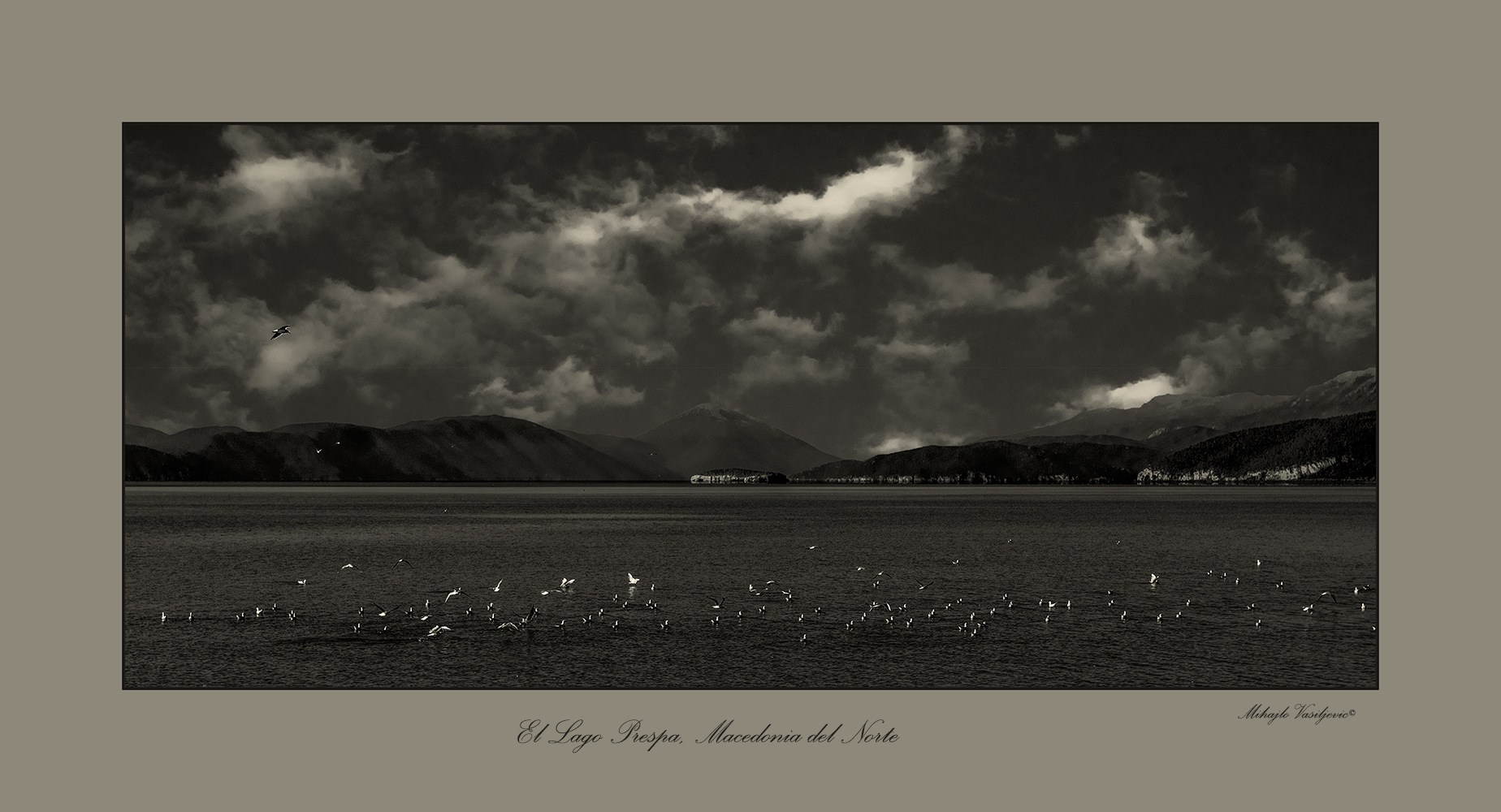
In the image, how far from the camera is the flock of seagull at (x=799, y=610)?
36.9 m

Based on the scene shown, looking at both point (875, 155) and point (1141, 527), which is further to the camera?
point (1141, 527)

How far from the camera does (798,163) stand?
51281 millimetres

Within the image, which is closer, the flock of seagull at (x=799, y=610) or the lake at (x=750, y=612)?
the lake at (x=750, y=612)

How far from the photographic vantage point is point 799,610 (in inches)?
1625

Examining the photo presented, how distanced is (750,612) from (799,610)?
6.72 ft

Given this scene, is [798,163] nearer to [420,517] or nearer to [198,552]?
[198,552]

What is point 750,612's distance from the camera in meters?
40.6

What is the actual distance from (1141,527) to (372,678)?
90938 millimetres

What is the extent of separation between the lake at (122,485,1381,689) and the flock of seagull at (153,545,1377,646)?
0.20 m

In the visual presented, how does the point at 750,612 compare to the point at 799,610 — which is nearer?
the point at 750,612

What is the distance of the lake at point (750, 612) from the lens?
2995 cm

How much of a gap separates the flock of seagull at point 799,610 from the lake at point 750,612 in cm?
20

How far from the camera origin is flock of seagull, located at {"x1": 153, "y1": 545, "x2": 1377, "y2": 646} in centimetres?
3691
